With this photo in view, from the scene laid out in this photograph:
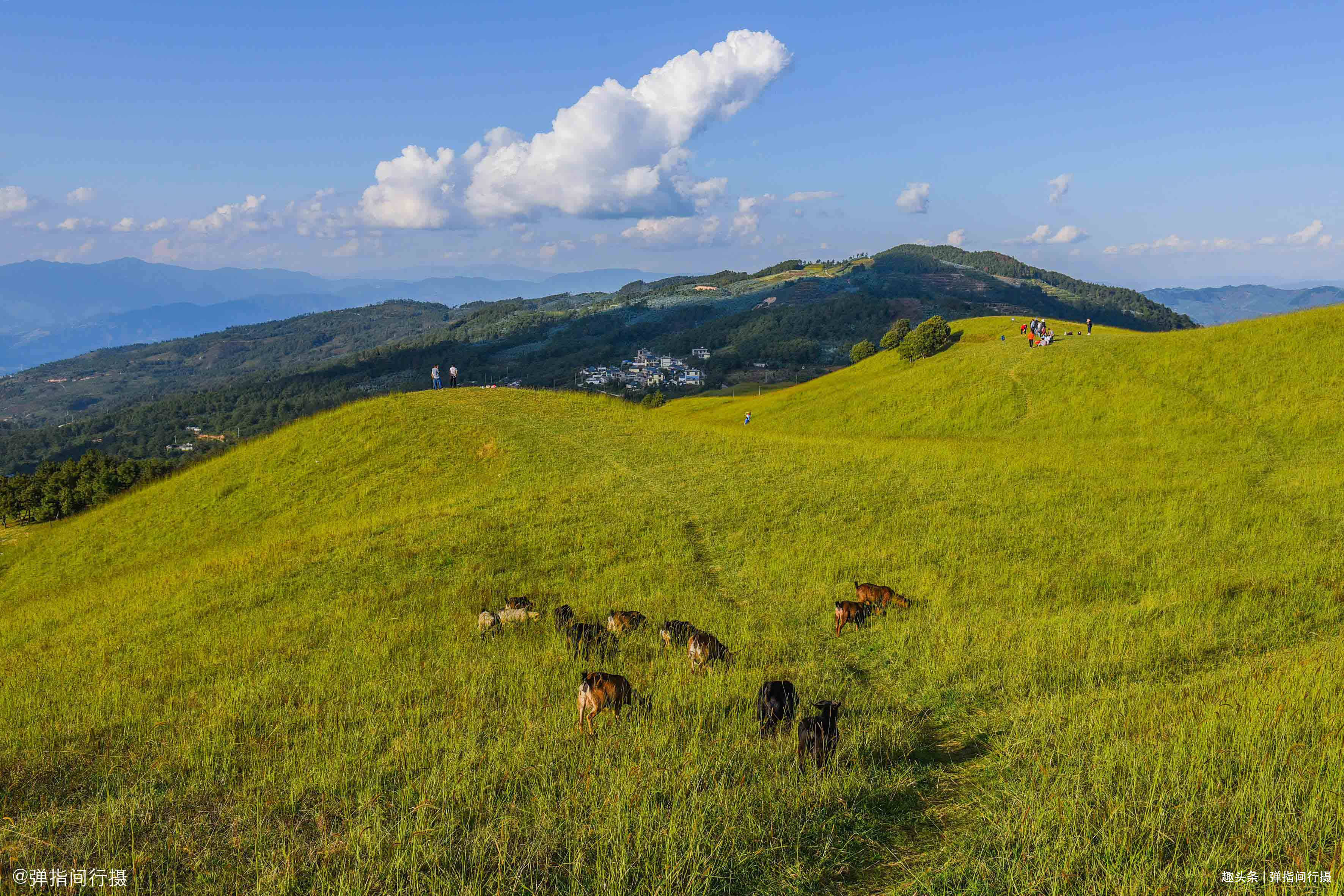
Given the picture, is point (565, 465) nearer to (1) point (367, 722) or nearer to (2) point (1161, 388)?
(1) point (367, 722)

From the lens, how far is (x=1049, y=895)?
160 inches

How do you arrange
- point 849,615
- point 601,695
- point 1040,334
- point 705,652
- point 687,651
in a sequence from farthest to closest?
point 1040,334 → point 849,615 → point 687,651 → point 705,652 → point 601,695

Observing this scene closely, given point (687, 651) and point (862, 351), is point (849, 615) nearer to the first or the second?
point (687, 651)

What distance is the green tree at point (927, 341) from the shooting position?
70312mm

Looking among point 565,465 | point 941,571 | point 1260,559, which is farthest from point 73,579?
point 1260,559

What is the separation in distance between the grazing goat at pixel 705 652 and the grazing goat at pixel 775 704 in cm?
159

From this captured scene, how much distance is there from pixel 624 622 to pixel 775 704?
13.1ft

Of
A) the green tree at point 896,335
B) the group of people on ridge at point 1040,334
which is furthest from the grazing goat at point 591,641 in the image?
the green tree at point 896,335

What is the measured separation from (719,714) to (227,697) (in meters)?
6.63

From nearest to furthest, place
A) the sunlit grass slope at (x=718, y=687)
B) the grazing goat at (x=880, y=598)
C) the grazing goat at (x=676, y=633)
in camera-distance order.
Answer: the sunlit grass slope at (x=718, y=687) < the grazing goat at (x=676, y=633) < the grazing goat at (x=880, y=598)

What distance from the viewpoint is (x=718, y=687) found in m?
7.69

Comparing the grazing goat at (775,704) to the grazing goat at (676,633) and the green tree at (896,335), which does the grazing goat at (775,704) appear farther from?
the green tree at (896,335)

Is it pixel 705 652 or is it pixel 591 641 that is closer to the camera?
pixel 705 652

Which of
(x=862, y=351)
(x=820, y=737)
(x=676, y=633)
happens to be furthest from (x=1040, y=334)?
(x=862, y=351)
